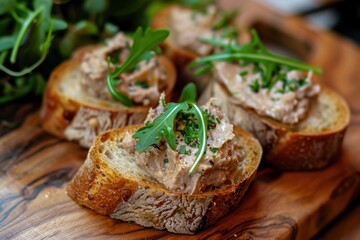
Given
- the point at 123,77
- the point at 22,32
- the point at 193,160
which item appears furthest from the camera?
the point at 22,32

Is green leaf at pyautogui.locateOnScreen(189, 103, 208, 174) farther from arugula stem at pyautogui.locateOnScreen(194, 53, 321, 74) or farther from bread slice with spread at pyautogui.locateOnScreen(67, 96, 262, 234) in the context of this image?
arugula stem at pyautogui.locateOnScreen(194, 53, 321, 74)

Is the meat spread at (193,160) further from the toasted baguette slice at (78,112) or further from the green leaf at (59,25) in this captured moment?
the green leaf at (59,25)

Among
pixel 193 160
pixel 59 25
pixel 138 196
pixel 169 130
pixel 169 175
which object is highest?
pixel 59 25

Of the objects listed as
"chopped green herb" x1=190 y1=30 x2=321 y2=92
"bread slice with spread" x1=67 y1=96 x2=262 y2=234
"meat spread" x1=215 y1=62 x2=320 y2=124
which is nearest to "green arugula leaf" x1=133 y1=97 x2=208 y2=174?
"bread slice with spread" x1=67 y1=96 x2=262 y2=234

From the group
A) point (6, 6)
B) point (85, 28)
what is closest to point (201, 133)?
point (85, 28)

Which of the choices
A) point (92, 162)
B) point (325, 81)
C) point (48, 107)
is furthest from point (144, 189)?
point (325, 81)

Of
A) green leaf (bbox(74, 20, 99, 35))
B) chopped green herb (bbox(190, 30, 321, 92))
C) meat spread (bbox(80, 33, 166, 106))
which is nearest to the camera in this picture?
meat spread (bbox(80, 33, 166, 106))

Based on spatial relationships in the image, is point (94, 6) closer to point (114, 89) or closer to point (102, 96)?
point (102, 96)
